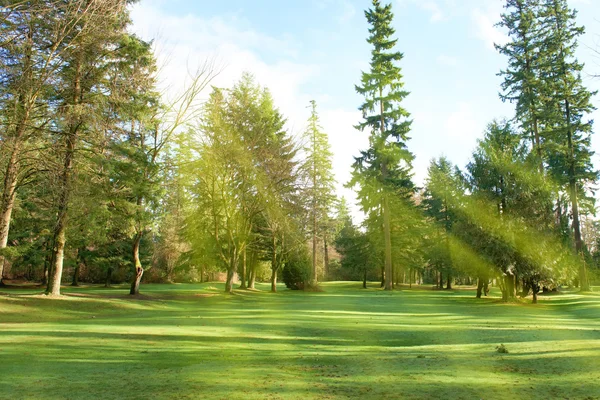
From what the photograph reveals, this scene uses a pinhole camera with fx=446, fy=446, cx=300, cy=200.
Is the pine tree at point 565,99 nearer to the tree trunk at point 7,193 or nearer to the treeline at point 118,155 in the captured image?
the treeline at point 118,155

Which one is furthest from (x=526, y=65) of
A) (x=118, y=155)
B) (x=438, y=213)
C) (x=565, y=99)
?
(x=118, y=155)

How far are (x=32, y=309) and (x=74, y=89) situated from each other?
33.2 ft

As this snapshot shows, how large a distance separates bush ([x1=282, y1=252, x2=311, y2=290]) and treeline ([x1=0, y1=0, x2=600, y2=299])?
15cm

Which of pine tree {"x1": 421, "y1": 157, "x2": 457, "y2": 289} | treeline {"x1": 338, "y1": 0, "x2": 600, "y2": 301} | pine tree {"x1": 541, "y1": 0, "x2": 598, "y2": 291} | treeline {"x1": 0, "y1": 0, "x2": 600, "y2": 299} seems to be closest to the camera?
treeline {"x1": 0, "y1": 0, "x2": 600, "y2": 299}

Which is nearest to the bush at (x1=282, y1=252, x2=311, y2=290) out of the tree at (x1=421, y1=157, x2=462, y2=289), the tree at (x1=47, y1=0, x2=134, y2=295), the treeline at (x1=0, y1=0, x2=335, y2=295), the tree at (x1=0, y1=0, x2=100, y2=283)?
the treeline at (x1=0, y1=0, x2=335, y2=295)

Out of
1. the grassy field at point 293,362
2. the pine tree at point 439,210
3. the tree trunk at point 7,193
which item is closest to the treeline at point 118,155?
the tree trunk at point 7,193

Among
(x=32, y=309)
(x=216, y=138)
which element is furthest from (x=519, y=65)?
(x=32, y=309)

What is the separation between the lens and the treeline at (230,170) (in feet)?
59.3

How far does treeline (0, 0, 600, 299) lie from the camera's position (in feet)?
59.3

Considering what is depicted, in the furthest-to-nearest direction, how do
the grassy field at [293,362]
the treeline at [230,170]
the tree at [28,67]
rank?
the treeline at [230,170] < the tree at [28,67] < the grassy field at [293,362]

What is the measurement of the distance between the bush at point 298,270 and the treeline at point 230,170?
15cm

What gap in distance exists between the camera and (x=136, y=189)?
22.6 meters

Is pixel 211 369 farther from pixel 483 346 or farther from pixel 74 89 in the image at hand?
pixel 74 89

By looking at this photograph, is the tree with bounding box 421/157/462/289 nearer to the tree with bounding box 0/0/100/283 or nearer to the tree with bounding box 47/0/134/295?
the tree with bounding box 47/0/134/295
